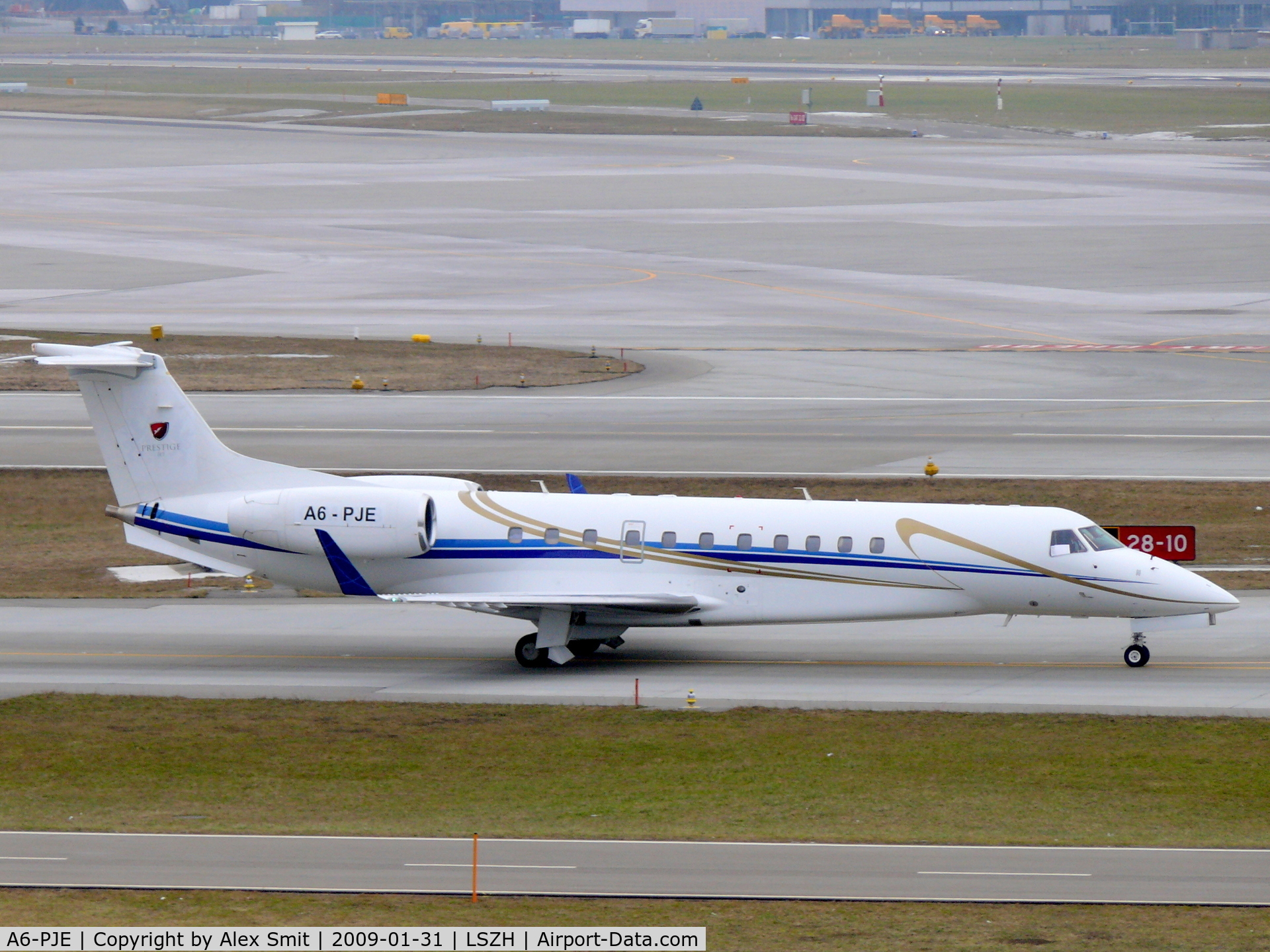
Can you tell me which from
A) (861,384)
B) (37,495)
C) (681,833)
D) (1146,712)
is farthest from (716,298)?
(681,833)

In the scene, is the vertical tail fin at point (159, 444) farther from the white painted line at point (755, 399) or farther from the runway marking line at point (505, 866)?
the white painted line at point (755, 399)

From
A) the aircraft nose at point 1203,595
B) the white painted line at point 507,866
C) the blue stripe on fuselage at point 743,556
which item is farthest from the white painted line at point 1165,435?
the white painted line at point 507,866

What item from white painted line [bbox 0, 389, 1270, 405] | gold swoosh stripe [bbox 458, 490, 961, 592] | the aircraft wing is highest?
gold swoosh stripe [bbox 458, 490, 961, 592]

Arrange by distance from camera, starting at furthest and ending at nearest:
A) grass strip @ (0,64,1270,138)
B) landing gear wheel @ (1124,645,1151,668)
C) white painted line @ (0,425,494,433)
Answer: grass strip @ (0,64,1270,138)
white painted line @ (0,425,494,433)
landing gear wheel @ (1124,645,1151,668)

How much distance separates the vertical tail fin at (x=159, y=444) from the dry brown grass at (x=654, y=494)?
20.1 feet

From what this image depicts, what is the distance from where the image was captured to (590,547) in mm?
34250

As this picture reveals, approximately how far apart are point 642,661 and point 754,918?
14.6m

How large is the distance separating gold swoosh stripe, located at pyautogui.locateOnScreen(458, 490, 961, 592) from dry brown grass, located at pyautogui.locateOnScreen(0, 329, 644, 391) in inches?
1131

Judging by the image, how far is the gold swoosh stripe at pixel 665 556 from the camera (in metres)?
33.3

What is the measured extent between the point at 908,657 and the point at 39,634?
1787 cm

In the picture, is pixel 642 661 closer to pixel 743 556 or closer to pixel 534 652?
pixel 534 652

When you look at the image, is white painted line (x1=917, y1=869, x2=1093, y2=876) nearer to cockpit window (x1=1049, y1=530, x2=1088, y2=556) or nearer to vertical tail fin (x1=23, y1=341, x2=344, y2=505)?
cockpit window (x1=1049, y1=530, x2=1088, y2=556)

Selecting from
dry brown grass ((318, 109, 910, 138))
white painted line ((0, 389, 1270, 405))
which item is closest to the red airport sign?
white painted line ((0, 389, 1270, 405))

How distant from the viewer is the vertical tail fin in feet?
116
